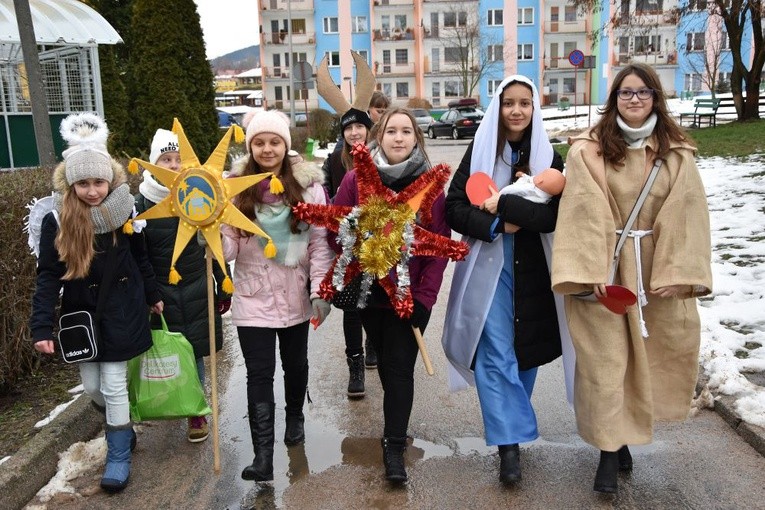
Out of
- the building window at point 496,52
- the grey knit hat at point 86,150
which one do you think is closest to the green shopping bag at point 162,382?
the grey knit hat at point 86,150

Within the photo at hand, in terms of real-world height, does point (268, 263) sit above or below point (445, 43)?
below

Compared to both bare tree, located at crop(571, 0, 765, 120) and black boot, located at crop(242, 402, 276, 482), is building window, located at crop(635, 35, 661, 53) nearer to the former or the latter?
bare tree, located at crop(571, 0, 765, 120)

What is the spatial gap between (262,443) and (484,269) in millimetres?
1478

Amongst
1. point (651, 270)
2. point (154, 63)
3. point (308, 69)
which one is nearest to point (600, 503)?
point (651, 270)

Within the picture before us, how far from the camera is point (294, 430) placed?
4.23 meters

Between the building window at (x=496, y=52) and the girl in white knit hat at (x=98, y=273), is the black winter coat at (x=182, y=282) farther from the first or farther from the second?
the building window at (x=496, y=52)

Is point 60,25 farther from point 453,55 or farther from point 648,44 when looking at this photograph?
point 648,44

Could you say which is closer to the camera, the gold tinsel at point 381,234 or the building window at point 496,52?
the gold tinsel at point 381,234

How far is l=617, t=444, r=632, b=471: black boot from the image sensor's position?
3.70 meters

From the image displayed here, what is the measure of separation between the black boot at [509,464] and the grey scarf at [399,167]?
1.50 metres

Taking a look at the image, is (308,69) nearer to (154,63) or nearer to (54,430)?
(154,63)

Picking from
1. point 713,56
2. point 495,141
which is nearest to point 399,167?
point 495,141

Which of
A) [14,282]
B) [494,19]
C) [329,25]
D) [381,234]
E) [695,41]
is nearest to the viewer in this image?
[381,234]

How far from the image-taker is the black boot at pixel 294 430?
4203 mm
